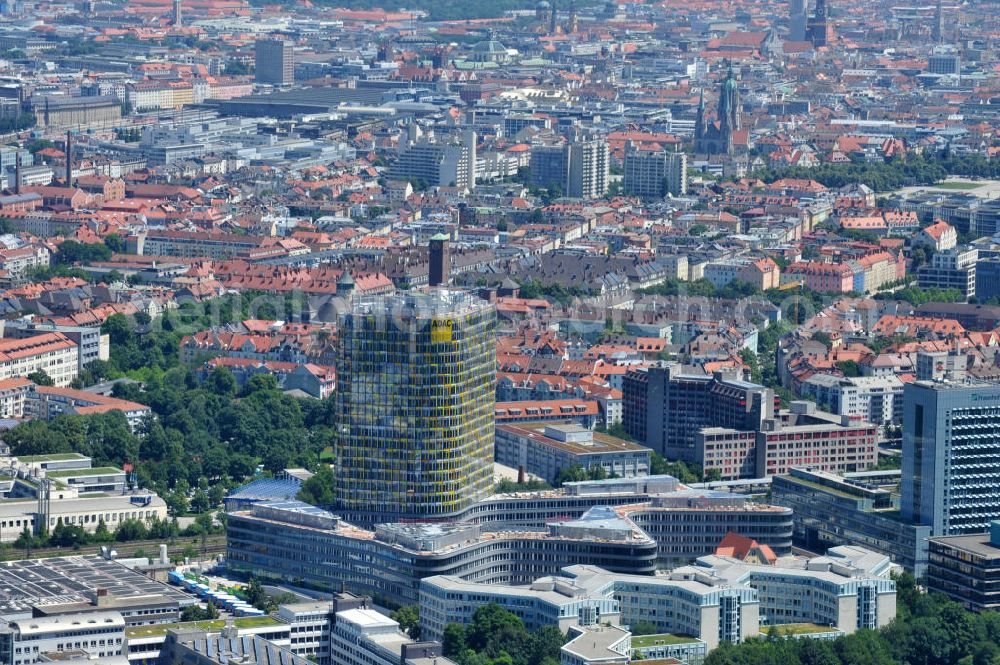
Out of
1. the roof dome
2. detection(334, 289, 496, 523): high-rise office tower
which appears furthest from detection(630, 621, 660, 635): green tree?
the roof dome

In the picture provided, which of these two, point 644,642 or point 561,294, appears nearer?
point 644,642

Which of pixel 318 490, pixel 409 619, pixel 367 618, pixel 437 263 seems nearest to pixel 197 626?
pixel 367 618

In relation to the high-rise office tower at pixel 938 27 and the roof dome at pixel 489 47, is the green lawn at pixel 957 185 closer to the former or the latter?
the roof dome at pixel 489 47

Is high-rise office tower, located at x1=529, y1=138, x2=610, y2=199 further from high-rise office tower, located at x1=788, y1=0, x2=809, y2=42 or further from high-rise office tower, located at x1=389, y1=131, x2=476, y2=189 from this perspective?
high-rise office tower, located at x1=788, y1=0, x2=809, y2=42

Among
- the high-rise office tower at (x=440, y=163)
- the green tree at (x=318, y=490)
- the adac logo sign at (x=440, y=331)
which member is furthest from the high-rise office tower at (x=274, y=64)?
the adac logo sign at (x=440, y=331)

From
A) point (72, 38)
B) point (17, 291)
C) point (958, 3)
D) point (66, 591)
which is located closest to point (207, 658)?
point (66, 591)

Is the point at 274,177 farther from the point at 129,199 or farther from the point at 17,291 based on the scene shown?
the point at 17,291
